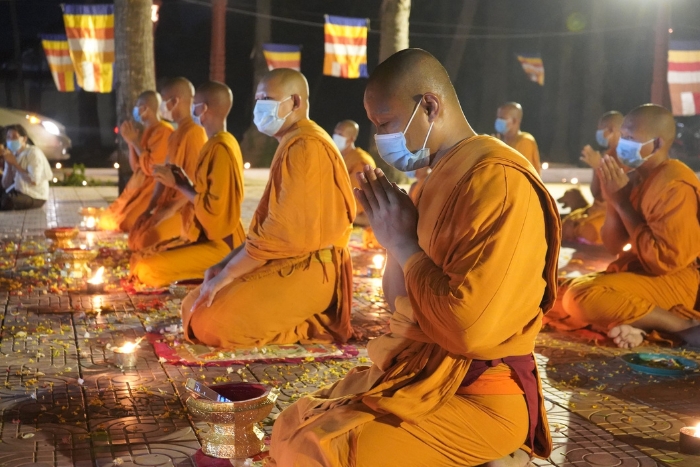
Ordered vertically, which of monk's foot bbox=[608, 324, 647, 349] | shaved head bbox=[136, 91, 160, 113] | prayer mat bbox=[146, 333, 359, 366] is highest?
shaved head bbox=[136, 91, 160, 113]

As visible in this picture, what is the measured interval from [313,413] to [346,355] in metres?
2.85

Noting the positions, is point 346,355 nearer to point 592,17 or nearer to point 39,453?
point 39,453

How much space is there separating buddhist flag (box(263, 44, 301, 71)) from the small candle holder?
19502mm

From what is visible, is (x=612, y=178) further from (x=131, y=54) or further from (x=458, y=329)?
(x=131, y=54)

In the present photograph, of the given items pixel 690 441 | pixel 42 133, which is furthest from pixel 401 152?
pixel 42 133

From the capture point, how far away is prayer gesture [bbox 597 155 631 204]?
6.78 m

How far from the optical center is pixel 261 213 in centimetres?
614

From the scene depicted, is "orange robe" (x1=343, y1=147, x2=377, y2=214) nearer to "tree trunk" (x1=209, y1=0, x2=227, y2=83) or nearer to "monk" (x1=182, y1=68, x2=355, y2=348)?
"monk" (x1=182, y1=68, x2=355, y2=348)

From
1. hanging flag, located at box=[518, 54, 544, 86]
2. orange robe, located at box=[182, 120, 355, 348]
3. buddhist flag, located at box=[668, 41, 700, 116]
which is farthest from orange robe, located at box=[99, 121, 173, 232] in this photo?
hanging flag, located at box=[518, 54, 544, 86]

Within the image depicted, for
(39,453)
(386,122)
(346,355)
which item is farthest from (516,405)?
(346,355)

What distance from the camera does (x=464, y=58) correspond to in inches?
1463

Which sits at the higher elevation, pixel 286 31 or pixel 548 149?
pixel 286 31

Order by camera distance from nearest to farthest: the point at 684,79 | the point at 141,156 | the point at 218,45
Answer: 1. the point at 141,156
2. the point at 684,79
3. the point at 218,45

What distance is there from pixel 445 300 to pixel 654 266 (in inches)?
170
